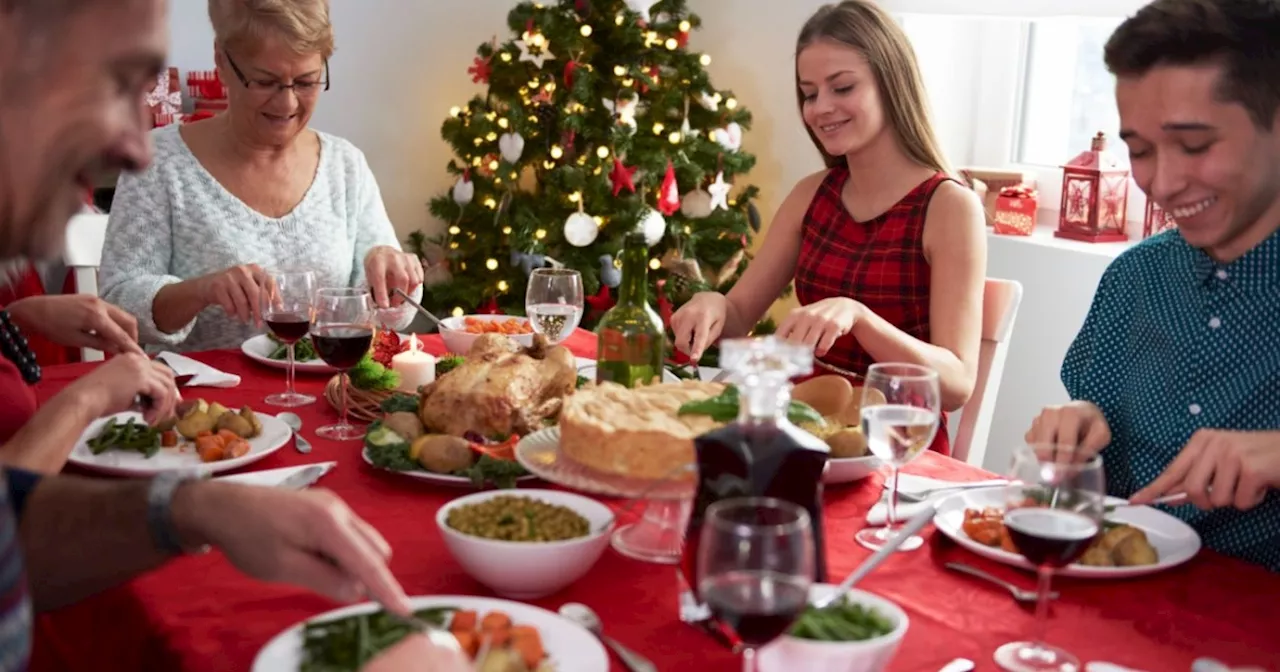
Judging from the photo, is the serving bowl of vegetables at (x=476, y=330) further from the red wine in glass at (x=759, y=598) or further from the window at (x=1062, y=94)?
the window at (x=1062, y=94)

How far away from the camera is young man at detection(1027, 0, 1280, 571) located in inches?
59.0

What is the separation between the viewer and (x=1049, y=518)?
111cm

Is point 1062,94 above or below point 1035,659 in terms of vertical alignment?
above

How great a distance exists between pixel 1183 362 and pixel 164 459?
142cm

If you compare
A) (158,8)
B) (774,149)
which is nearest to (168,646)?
(158,8)

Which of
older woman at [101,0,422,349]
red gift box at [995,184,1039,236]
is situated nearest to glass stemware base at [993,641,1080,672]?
older woman at [101,0,422,349]

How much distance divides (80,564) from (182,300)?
1.24 m

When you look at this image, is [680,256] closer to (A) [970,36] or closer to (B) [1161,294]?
(A) [970,36]

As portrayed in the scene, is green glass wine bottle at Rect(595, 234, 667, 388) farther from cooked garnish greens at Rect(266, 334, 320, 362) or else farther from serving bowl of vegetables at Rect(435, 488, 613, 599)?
cooked garnish greens at Rect(266, 334, 320, 362)

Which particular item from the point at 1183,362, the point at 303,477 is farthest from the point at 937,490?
the point at 303,477

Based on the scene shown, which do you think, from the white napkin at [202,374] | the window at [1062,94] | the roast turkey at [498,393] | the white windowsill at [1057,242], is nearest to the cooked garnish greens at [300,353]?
the white napkin at [202,374]

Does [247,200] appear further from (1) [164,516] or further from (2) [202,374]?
(1) [164,516]

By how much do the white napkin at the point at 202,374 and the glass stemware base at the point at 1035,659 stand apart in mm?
1434

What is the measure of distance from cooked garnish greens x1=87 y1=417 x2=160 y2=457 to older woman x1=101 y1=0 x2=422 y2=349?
2.33 feet
